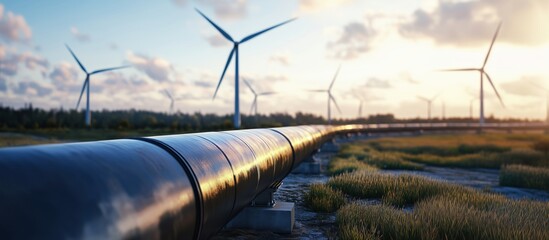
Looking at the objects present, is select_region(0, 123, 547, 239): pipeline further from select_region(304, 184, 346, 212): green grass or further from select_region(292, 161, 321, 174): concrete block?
select_region(292, 161, 321, 174): concrete block

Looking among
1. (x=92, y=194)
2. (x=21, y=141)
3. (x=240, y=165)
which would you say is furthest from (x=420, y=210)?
(x=21, y=141)

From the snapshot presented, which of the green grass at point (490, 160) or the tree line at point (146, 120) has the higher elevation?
the tree line at point (146, 120)

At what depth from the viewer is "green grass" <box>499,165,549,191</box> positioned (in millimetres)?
14906

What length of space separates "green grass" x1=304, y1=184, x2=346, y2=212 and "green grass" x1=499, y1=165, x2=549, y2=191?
9.21 meters

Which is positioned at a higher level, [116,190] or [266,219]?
[116,190]

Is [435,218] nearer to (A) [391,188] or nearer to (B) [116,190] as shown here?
(A) [391,188]

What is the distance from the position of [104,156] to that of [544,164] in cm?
2543

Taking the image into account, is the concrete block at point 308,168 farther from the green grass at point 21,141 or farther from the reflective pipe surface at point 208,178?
the green grass at point 21,141

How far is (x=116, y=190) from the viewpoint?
238cm

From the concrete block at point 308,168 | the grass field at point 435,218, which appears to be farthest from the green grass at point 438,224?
the concrete block at point 308,168

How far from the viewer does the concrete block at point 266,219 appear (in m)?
6.48

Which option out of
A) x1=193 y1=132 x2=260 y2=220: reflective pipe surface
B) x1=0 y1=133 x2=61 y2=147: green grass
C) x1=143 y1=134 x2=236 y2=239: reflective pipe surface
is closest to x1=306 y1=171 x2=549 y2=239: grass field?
x1=193 y1=132 x2=260 y2=220: reflective pipe surface

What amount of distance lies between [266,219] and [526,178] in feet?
40.2

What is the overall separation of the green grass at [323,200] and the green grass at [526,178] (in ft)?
30.2
